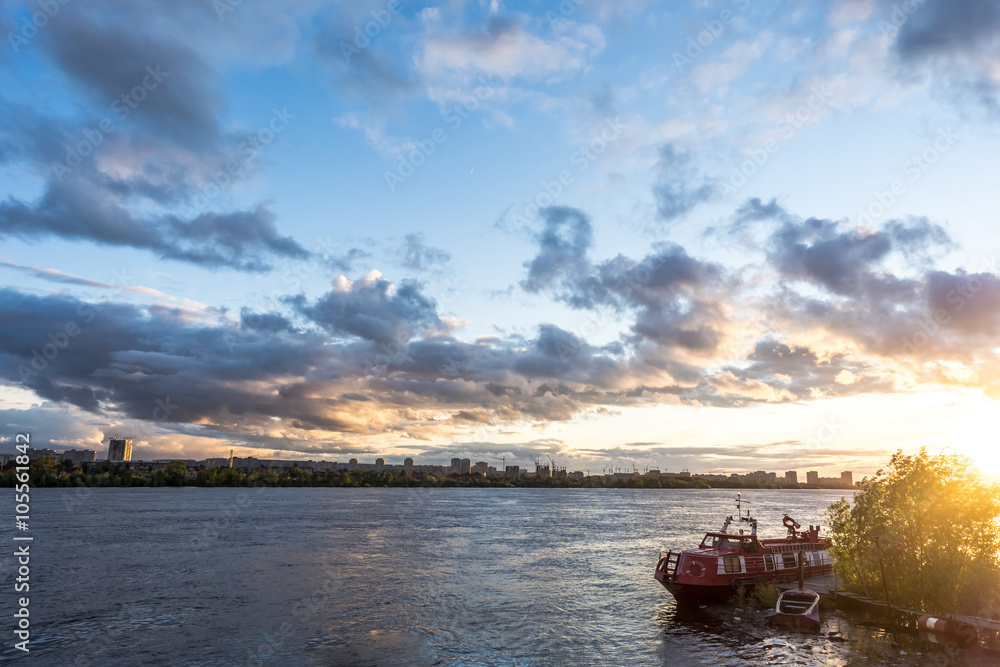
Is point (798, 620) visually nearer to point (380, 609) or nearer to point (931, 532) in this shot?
point (931, 532)

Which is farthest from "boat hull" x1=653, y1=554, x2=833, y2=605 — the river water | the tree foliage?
the tree foliage

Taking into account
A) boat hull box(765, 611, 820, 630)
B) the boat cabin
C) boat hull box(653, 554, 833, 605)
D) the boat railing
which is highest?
the boat cabin

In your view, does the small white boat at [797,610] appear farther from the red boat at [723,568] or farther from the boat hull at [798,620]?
the red boat at [723,568]

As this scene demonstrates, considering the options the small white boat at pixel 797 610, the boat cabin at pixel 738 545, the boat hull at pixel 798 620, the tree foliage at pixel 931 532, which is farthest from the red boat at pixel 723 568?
the tree foliage at pixel 931 532

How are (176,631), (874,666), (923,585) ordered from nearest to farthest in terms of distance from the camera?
(874,666) < (923,585) < (176,631)

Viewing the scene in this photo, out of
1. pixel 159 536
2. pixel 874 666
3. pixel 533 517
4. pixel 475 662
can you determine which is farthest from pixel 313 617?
pixel 533 517

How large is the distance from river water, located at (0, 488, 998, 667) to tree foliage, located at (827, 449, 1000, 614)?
11.0 feet

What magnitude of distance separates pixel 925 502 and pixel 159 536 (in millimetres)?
89400

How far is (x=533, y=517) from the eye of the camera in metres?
136

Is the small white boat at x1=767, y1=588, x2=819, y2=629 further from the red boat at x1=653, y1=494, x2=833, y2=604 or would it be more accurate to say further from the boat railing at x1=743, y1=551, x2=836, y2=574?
the boat railing at x1=743, y1=551, x2=836, y2=574

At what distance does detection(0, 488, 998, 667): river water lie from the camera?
32.5 metres

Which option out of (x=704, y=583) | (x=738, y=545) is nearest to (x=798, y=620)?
(x=704, y=583)

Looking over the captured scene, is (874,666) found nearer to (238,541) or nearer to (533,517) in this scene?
(238,541)

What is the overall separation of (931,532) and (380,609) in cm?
3566
